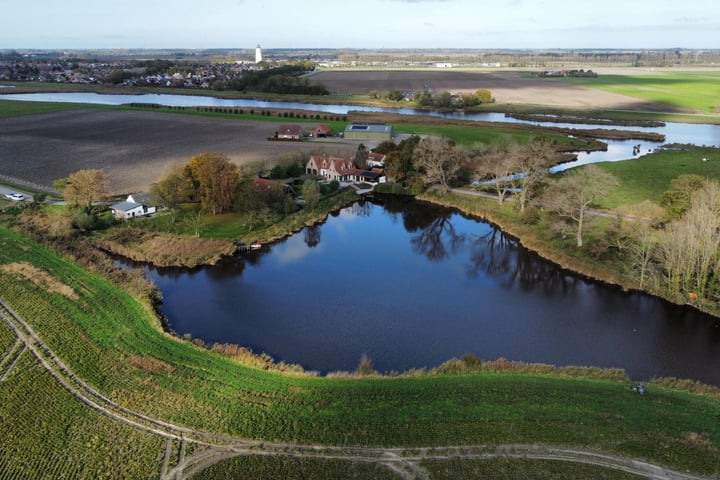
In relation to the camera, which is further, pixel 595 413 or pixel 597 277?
pixel 597 277

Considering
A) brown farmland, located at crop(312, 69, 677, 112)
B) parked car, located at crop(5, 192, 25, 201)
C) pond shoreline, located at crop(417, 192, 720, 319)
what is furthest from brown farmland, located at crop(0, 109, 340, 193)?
brown farmland, located at crop(312, 69, 677, 112)

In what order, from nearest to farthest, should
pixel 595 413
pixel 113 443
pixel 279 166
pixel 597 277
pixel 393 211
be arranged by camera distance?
1. pixel 113 443
2. pixel 595 413
3. pixel 597 277
4. pixel 393 211
5. pixel 279 166

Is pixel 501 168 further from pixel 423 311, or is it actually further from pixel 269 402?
pixel 269 402

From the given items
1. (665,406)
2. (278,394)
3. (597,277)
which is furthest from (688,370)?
(278,394)

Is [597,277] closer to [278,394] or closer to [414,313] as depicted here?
[414,313]

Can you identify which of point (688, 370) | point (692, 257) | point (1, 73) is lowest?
point (688, 370)

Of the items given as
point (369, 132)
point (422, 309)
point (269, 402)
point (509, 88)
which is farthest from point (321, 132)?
point (509, 88)
